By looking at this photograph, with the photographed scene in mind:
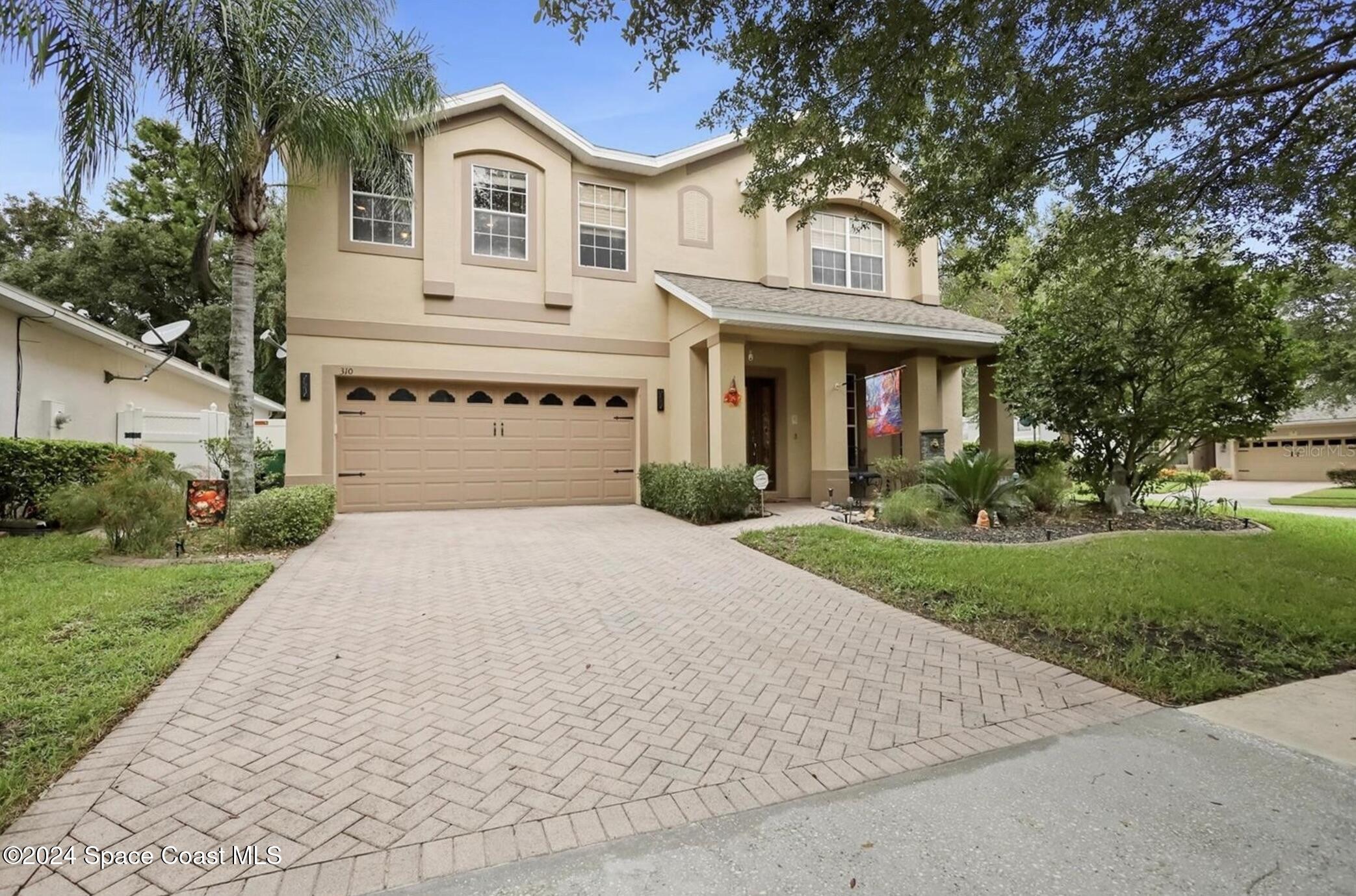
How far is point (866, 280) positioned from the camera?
51.8ft

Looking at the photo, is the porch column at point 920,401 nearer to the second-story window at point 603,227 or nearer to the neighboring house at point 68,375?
the second-story window at point 603,227

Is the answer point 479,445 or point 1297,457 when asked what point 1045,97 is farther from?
point 1297,457

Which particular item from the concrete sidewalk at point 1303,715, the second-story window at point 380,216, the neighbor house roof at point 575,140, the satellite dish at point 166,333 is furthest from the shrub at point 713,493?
the satellite dish at point 166,333

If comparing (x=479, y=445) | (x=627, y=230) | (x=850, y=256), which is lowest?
(x=479, y=445)

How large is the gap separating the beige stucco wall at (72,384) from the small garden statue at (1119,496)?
18511 mm

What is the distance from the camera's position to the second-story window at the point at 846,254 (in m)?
15.3

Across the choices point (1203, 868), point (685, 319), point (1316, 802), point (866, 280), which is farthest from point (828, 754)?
point (866, 280)

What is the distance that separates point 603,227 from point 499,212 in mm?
2171

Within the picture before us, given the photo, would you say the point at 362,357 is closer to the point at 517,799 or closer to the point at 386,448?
the point at 386,448

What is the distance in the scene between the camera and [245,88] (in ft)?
28.7

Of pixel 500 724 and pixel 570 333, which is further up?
pixel 570 333

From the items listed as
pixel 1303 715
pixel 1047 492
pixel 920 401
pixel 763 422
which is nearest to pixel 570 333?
pixel 763 422

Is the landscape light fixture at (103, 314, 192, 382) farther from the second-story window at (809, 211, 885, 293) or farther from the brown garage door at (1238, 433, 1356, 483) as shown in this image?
the brown garage door at (1238, 433, 1356, 483)

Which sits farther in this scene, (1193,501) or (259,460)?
(259,460)
